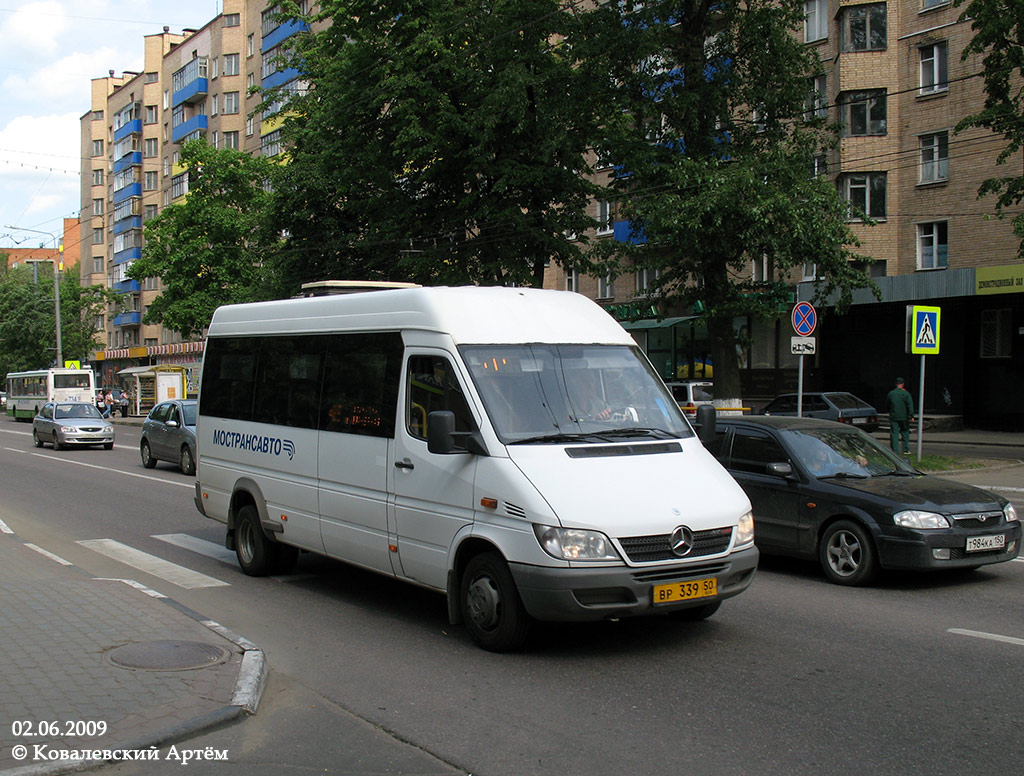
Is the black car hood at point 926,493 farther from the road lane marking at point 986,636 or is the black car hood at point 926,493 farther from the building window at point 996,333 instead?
the building window at point 996,333

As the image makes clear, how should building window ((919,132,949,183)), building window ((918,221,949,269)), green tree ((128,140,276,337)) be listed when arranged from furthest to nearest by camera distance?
green tree ((128,140,276,337)) < building window ((918,221,949,269)) < building window ((919,132,949,183))

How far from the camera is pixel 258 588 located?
8.91m

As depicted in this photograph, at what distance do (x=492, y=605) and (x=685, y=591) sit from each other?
1.26 m

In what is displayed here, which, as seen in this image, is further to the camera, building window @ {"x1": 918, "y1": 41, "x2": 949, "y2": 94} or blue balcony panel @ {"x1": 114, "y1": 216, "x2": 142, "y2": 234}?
blue balcony panel @ {"x1": 114, "y1": 216, "x2": 142, "y2": 234}

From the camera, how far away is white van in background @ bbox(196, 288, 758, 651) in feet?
20.0

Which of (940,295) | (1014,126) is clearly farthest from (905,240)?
(1014,126)

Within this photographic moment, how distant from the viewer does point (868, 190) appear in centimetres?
3422

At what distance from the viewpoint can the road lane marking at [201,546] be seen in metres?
10.5

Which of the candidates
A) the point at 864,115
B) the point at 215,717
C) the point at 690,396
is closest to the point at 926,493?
the point at 215,717

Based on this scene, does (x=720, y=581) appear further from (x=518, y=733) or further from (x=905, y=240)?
(x=905, y=240)

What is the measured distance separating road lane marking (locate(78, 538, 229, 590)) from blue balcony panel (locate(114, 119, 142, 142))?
76.5m

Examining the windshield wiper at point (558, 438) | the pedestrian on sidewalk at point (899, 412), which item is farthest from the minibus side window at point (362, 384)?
the pedestrian on sidewalk at point (899, 412)

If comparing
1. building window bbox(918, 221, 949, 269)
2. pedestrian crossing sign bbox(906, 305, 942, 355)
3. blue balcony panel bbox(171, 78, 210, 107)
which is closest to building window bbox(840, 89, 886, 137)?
building window bbox(918, 221, 949, 269)

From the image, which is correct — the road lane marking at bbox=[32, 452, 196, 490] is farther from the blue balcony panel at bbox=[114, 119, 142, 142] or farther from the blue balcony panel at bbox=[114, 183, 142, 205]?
the blue balcony panel at bbox=[114, 119, 142, 142]
